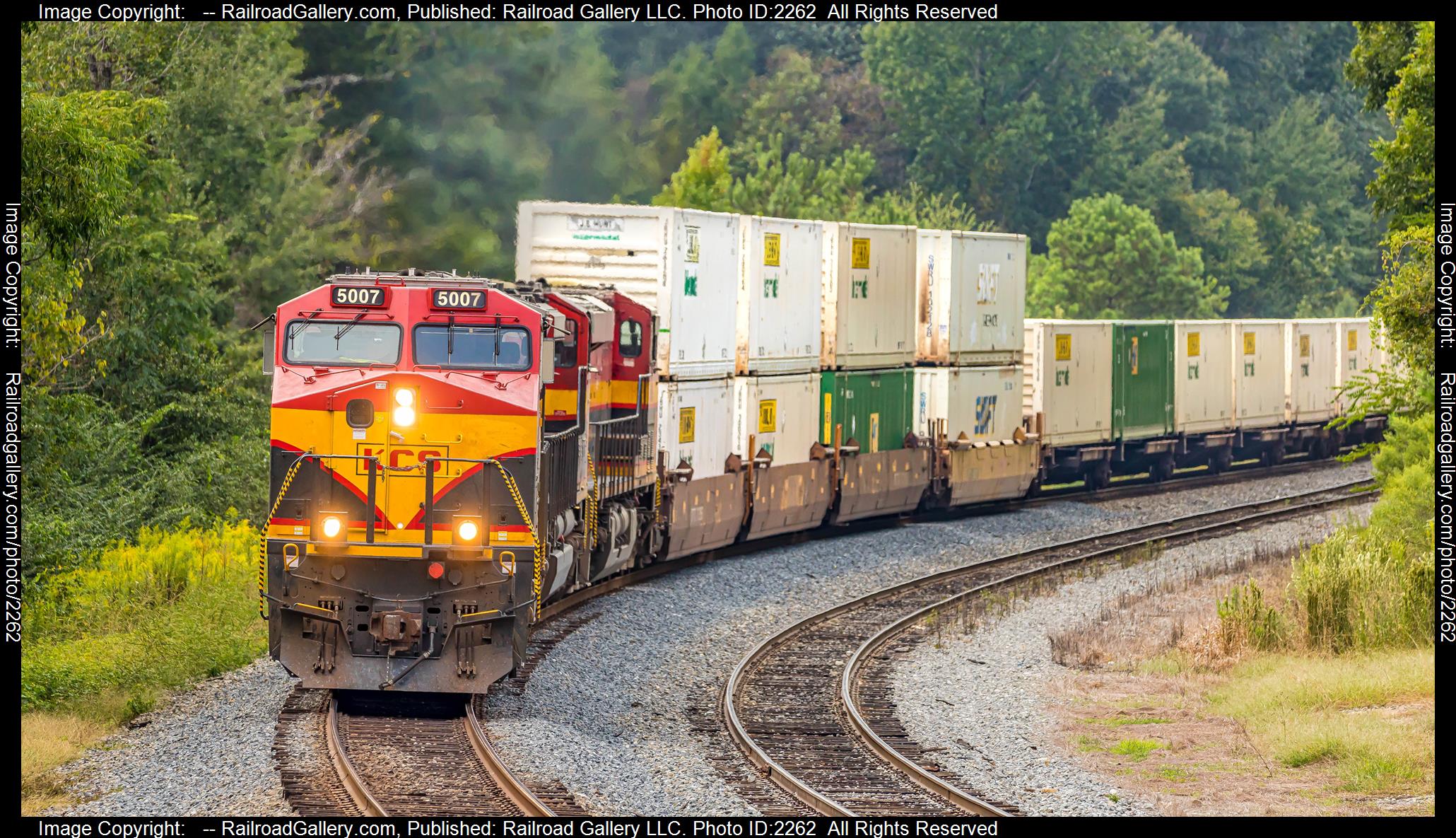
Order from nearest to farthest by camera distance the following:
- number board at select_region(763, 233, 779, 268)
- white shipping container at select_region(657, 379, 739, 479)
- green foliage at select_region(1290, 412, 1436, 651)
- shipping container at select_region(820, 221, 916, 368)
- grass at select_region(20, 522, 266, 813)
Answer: grass at select_region(20, 522, 266, 813) → green foliage at select_region(1290, 412, 1436, 651) → white shipping container at select_region(657, 379, 739, 479) → number board at select_region(763, 233, 779, 268) → shipping container at select_region(820, 221, 916, 368)

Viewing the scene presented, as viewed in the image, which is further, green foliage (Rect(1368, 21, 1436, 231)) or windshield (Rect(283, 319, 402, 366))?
green foliage (Rect(1368, 21, 1436, 231))

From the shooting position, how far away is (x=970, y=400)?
32531mm

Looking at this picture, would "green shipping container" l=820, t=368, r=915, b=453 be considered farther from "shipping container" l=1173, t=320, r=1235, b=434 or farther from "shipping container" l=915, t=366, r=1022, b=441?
"shipping container" l=1173, t=320, r=1235, b=434

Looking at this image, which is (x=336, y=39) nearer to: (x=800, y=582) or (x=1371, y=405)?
(x=800, y=582)

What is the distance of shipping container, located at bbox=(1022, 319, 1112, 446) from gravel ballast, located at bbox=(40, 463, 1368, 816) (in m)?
8.34

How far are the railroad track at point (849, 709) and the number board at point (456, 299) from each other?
4385 mm

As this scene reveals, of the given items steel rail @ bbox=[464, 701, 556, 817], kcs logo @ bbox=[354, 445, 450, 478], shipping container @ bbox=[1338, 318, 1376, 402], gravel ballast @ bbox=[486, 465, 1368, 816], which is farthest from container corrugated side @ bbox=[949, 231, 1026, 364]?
steel rail @ bbox=[464, 701, 556, 817]

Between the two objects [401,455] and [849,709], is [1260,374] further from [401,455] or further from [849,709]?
[401,455]

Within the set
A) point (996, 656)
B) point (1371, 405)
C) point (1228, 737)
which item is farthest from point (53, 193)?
point (1371, 405)

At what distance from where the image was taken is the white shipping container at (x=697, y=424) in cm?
2378

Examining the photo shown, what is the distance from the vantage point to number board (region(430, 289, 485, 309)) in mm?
15516

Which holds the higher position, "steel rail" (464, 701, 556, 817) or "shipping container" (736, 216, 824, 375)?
"shipping container" (736, 216, 824, 375)

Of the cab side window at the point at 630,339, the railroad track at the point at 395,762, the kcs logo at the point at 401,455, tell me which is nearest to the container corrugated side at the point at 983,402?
the cab side window at the point at 630,339

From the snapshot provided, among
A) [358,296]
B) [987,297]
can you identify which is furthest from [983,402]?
[358,296]
